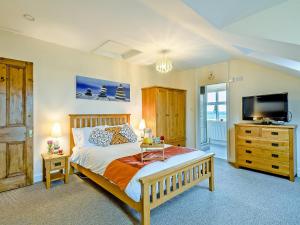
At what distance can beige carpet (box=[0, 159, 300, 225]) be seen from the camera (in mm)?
2014

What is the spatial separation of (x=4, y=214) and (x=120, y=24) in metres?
3.05

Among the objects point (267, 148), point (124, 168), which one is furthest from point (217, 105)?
point (124, 168)

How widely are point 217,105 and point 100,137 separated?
485cm

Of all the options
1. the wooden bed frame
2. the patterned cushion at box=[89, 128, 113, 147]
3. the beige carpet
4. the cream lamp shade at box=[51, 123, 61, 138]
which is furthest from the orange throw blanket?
the cream lamp shade at box=[51, 123, 61, 138]

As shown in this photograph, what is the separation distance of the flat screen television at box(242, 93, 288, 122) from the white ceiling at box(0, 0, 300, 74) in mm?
907

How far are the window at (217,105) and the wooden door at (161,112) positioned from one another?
2.81m

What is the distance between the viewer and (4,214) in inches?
84.0

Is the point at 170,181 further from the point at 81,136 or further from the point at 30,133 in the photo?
the point at 30,133

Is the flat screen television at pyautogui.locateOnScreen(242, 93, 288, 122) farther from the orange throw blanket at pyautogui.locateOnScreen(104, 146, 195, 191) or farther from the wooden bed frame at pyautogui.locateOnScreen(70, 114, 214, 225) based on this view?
the orange throw blanket at pyautogui.locateOnScreen(104, 146, 195, 191)

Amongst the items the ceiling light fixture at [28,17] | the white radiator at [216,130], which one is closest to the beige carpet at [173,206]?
the ceiling light fixture at [28,17]

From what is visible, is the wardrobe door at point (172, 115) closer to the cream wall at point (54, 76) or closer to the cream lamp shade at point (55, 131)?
the cream wall at point (54, 76)

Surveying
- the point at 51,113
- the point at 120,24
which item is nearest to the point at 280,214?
the point at 120,24

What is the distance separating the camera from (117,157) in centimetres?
245

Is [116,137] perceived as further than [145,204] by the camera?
Yes
